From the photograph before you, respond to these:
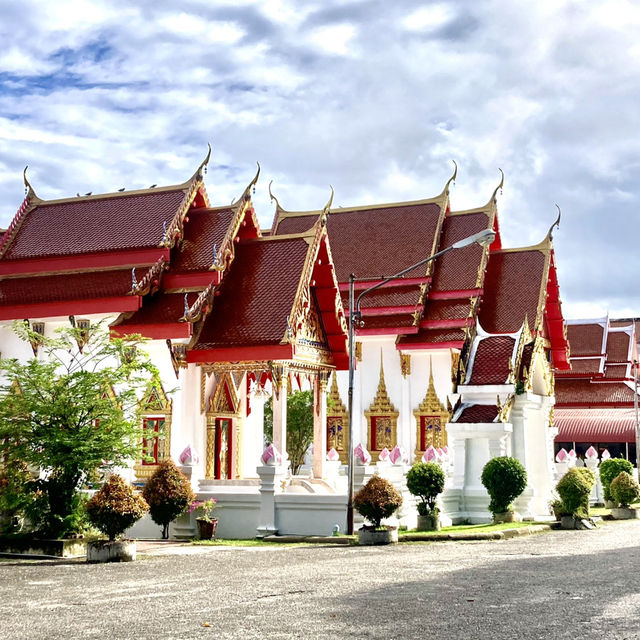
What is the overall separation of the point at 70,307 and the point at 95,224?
10.1 feet

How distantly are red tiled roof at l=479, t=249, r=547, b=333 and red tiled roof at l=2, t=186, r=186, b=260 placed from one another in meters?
10.2

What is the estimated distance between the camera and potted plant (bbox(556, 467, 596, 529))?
2097 cm

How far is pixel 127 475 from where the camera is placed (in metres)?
19.6

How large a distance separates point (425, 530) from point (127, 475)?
6054 millimetres

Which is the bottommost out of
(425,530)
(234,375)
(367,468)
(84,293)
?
(425,530)

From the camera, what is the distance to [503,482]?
847 inches

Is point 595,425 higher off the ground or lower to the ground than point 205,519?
higher

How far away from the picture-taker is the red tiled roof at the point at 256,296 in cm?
1941

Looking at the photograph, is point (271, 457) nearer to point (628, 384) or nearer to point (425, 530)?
point (425, 530)

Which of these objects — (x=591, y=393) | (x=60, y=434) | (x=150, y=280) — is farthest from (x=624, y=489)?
(x=591, y=393)

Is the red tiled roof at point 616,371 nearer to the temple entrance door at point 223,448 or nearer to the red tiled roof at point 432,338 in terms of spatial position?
the red tiled roof at point 432,338

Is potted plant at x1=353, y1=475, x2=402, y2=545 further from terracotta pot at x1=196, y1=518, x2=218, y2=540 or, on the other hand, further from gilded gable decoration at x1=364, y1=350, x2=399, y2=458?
gilded gable decoration at x1=364, y1=350, x2=399, y2=458

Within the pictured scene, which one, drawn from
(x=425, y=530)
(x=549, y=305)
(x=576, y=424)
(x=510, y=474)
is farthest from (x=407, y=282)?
(x=576, y=424)

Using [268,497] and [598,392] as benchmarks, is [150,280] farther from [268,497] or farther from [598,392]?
[598,392]
